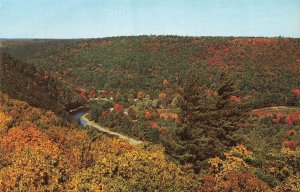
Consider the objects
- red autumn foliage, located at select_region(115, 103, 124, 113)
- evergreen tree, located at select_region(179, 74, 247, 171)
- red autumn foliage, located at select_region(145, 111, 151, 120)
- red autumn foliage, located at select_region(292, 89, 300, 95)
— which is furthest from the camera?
red autumn foliage, located at select_region(292, 89, 300, 95)

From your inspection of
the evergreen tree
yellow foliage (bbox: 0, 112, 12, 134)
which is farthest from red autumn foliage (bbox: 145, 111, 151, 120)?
yellow foliage (bbox: 0, 112, 12, 134)

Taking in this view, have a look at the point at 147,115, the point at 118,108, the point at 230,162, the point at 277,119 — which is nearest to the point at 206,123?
the point at 230,162

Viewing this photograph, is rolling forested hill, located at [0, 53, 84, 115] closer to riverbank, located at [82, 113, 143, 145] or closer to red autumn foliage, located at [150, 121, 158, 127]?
riverbank, located at [82, 113, 143, 145]

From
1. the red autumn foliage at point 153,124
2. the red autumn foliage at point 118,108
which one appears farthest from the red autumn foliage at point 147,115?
the red autumn foliage at point 118,108

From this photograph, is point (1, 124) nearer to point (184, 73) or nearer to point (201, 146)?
point (201, 146)

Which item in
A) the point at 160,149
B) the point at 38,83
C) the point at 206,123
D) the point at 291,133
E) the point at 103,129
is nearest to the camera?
the point at 160,149

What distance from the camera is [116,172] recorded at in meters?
24.2

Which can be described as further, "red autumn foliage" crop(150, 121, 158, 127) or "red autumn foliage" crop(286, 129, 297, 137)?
"red autumn foliage" crop(150, 121, 158, 127)

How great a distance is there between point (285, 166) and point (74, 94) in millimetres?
129586

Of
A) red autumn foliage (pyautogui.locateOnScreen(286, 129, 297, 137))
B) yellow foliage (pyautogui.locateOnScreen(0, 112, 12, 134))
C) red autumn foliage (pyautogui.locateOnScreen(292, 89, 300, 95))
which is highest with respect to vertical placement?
yellow foliage (pyautogui.locateOnScreen(0, 112, 12, 134))

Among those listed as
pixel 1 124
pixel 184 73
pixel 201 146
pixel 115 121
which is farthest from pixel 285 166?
pixel 184 73

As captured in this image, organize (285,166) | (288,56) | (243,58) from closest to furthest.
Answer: (285,166)
(288,56)
(243,58)

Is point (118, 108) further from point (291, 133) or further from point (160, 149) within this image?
point (160, 149)

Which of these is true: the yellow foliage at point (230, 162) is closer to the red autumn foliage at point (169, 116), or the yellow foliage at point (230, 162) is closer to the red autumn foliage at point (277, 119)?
the red autumn foliage at point (277, 119)
